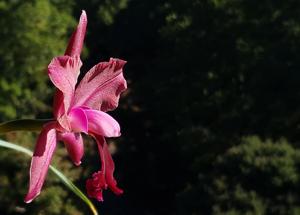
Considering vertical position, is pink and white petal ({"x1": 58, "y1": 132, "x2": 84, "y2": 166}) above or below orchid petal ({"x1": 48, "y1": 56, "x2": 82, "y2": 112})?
below

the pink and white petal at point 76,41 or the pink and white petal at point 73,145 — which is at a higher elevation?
the pink and white petal at point 76,41

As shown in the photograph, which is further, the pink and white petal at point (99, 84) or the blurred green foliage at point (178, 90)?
the blurred green foliage at point (178, 90)

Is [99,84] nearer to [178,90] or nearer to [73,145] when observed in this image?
[73,145]

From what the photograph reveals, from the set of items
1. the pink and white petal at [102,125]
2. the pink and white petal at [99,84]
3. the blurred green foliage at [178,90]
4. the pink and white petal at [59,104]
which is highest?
the pink and white petal at [99,84]

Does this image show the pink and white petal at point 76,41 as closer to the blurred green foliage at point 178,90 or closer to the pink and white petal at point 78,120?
the pink and white petal at point 78,120

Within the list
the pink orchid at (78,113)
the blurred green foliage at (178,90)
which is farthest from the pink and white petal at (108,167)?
the blurred green foliage at (178,90)

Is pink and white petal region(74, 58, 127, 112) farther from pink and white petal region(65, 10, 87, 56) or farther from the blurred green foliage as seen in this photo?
the blurred green foliage

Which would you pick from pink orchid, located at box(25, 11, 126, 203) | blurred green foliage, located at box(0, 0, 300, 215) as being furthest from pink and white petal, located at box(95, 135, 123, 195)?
blurred green foliage, located at box(0, 0, 300, 215)

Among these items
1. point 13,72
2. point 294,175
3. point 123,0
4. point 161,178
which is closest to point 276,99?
point 161,178

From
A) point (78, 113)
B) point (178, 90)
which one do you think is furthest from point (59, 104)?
point (178, 90)
